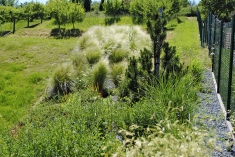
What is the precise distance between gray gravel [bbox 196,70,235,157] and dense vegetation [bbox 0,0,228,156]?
16cm

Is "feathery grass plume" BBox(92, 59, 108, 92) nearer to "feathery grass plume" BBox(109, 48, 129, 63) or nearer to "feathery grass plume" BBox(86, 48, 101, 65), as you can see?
"feathery grass plume" BBox(86, 48, 101, 65)

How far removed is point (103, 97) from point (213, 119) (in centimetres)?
338

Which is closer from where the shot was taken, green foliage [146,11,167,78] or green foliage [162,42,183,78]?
green foliage [146,11,167,78]

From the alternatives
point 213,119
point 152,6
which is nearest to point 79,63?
point 213,119

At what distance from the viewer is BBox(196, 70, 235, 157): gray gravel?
11.0 feet

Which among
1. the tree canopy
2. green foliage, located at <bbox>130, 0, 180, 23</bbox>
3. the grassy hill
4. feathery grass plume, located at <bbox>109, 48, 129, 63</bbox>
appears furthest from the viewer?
the tree canopy

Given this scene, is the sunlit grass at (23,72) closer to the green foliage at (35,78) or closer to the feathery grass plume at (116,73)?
the green foliage at (35,78)

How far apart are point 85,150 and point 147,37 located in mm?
7734

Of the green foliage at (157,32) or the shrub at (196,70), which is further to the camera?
the shrub at (196,70)

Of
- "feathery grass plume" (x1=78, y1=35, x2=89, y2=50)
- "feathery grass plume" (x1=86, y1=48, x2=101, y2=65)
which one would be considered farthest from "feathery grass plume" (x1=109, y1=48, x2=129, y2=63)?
"feathery grass plume" (x1=78, y1=35, x2=89, y2=50)

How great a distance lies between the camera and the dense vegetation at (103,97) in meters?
2.98

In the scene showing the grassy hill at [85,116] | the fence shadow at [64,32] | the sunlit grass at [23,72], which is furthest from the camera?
the fence shadow at [64,32]

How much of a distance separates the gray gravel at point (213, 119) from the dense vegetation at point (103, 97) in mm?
164

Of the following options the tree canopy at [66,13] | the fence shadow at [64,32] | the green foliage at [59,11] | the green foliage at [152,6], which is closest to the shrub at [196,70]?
the green foliage at [152,6]
